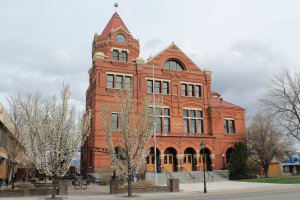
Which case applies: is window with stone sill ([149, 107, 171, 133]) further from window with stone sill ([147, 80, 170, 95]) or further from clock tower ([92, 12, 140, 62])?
clock tower ([92, 12, 140, 62])

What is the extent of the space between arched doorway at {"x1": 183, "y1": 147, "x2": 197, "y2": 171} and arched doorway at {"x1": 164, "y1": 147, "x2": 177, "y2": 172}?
1.52m

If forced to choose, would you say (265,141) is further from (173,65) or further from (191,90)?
(173,65)

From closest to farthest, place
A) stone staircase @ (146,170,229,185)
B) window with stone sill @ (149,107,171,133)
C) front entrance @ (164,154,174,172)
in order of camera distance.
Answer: stone staircase @ (146,170,229,185) < front entrance @ (164,154,174,172) < window with stone sill @ (149,107,171,133)

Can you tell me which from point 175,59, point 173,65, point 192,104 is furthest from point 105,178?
point 175,59

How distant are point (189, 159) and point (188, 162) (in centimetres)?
50

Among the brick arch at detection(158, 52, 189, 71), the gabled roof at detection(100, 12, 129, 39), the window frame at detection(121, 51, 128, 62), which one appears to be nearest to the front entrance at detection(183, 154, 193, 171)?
the brick arch at detection(158, 52, 189, 71)

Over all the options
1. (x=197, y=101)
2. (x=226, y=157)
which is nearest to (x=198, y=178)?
(x=226, y=157)

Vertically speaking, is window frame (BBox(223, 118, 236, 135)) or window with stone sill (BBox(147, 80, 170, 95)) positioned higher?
window with stone sill (BBox(147, 80, 170, 95))

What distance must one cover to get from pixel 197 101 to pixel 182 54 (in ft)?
25.6

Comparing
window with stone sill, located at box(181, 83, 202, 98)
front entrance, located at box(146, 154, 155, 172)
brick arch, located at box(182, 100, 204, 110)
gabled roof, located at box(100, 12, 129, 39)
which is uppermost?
gabled roof, located at box(100, 12, 129, 39)

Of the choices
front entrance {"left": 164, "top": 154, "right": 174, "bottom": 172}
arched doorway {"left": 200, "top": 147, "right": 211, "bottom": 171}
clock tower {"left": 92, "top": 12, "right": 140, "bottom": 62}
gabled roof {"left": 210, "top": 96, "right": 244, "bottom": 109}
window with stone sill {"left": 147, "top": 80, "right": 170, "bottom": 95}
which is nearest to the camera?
front entrance {"left": 164, "top": 154, "right": 174, "bottom": 172}

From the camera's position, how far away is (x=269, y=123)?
44875mm

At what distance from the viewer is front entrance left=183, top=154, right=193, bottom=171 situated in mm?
42469

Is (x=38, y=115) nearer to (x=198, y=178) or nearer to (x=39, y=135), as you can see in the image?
(x=39, y=135)
